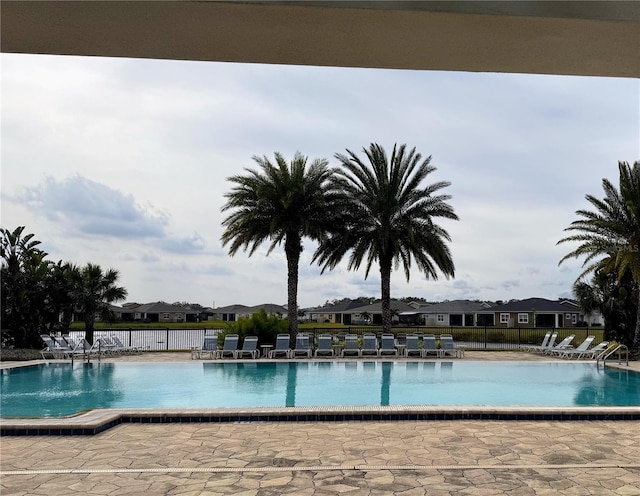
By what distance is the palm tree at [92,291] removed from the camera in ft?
83.1

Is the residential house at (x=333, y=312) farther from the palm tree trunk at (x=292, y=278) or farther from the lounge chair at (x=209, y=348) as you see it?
the lounge chair at (x=209, y=348)

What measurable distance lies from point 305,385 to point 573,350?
1181 centimetres

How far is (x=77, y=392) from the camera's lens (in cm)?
1505

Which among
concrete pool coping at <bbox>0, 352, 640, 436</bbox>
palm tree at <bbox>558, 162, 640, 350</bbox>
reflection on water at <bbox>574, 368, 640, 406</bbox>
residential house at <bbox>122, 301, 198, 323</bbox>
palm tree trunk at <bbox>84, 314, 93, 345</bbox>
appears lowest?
reflection on water at <bbox>574, 368, 640, 406</bbox>

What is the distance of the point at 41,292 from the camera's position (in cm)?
2441

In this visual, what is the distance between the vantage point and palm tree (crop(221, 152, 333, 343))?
24.6 metres

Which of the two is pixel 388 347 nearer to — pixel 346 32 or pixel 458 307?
pixel 346 32

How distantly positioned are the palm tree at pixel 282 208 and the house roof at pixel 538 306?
33230 mm

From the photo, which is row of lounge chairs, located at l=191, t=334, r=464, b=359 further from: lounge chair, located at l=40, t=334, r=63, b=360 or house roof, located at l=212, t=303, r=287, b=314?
house roof, located at l=212, t=303, r=287, b=314

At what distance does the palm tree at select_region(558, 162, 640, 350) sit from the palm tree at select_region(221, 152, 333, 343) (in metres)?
10.2

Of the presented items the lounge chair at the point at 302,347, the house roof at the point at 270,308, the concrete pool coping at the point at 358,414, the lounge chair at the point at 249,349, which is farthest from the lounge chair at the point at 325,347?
the house roof at the point at 270,308

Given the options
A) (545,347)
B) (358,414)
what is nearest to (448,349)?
(545,347)

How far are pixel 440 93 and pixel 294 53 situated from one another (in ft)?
27.0

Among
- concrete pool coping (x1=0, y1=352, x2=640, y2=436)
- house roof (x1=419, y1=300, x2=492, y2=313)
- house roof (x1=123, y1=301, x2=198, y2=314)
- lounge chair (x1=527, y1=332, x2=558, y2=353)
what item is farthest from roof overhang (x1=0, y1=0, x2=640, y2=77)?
house roof (x1=123, y1=301, x2=198, y2=314)
